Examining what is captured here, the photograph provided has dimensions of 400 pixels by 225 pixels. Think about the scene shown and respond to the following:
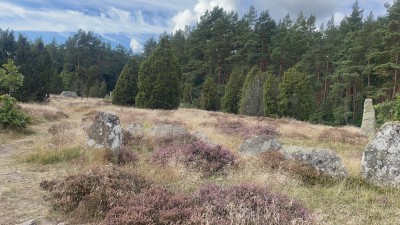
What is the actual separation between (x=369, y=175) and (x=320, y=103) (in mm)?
45252

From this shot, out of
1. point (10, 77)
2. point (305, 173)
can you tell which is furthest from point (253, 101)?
point (305, 173)

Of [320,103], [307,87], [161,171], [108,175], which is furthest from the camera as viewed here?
[320,103]

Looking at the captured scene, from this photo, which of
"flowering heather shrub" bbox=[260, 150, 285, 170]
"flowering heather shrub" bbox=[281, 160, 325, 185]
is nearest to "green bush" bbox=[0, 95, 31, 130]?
"flowering heather shrub" bbox=[260, 150, 285, 170]

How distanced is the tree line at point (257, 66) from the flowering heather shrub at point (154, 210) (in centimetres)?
2537

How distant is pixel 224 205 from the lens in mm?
4652

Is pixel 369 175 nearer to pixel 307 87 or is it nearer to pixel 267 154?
pixel 267 154

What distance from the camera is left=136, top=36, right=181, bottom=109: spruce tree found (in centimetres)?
3020

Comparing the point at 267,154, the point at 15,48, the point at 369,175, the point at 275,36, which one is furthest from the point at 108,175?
the point at 275,36

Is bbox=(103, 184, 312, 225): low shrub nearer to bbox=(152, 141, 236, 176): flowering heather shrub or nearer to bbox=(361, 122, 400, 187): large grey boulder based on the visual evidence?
bbox=(152, 141, 236, 176): flowering heather shrub

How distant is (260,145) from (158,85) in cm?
2187

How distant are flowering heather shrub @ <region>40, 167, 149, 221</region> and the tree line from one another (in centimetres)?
2437

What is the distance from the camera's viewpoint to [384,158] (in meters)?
7.00

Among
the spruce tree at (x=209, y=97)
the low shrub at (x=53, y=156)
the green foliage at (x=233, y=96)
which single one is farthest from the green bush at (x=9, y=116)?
the spruce tree at (x=209, y=97)

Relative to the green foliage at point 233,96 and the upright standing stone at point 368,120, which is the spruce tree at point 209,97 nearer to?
the green foliage at point 233,96
